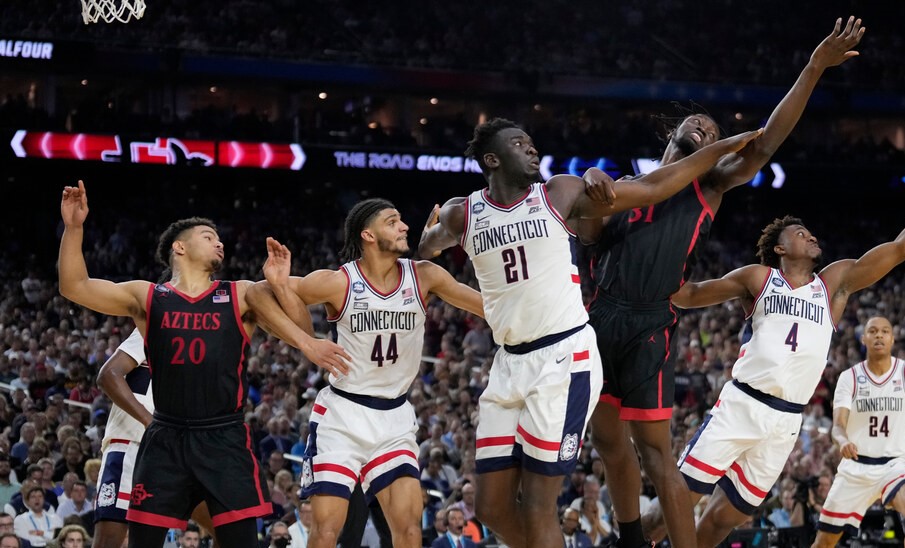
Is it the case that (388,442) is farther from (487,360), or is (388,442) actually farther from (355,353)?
(487,360)

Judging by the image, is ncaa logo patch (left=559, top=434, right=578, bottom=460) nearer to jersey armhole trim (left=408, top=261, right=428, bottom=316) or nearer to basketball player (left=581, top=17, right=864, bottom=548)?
basketball player (left=581, top=17, right=864, bottom=548)

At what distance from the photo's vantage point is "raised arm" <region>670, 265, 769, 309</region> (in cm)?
682

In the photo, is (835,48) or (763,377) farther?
(763,377)

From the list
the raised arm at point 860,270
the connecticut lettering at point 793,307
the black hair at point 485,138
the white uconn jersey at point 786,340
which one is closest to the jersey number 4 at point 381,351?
the black hair at point 485,138

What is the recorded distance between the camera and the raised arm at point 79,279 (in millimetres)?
5742

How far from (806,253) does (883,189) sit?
23086 millimetres

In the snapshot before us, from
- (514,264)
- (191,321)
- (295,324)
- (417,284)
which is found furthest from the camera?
(417,284)

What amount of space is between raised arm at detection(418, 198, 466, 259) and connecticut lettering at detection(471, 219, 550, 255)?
0.22 m

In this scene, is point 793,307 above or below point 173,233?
below

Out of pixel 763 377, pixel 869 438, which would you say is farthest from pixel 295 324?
pixel 869 438

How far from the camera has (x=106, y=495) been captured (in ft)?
23.5

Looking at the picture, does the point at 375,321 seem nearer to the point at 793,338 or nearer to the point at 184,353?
the point at 184,353

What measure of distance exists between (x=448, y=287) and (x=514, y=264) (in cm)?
83

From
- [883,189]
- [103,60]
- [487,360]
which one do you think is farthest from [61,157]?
[883,189]
